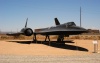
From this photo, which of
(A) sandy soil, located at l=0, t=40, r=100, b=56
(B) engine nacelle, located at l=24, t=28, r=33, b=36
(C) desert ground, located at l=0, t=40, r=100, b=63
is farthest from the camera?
(B) engine nacelle, located at l=24, t=28, r=33, b=36

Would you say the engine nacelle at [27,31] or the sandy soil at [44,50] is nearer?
the sandy soil at [44,50]

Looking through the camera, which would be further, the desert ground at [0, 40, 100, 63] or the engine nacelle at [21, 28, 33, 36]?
the engine nacelle at [21, 28, 33, 36]

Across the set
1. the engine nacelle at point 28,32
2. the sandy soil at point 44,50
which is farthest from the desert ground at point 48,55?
the engine nacelle at point 28,32

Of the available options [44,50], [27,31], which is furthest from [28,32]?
[44,50]

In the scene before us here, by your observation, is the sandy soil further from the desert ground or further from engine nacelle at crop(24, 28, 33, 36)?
engine nacelle at crop(24, 28, 33, 36)

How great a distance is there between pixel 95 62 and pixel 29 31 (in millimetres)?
17973

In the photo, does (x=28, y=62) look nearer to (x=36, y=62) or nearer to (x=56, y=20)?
(x=36, y=62)

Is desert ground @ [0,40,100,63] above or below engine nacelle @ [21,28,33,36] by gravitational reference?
below

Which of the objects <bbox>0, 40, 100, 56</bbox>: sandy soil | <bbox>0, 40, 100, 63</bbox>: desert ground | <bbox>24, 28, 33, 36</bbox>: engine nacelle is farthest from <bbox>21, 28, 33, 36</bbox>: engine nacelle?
<bbox>0, 40, 100, 63</bbox>: desert ground

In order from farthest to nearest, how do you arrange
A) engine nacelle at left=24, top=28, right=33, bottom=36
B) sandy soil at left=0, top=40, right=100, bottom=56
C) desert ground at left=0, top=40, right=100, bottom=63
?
engine nacelle at left=24, top=28, right=33, bottom=36
sandy soil at left=0, top=40, right=100, bottom=56
desert ground at left=0, top=40, right=100, bottom=63

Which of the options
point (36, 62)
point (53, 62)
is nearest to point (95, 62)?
point (53, 62)

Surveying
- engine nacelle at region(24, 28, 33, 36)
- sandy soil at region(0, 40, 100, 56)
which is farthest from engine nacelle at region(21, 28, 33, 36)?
sandy soil at region(0, 40, 100, 56)

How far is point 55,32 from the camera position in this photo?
1011 inches

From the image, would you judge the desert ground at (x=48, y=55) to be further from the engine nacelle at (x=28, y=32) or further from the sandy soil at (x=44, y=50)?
the engine nacelle at (x=28, y=32)
